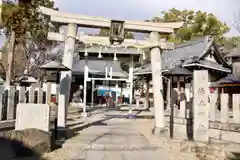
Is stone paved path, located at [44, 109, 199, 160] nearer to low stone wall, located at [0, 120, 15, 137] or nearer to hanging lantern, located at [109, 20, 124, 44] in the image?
low stone wall, located at [0, 120, 15, 137]

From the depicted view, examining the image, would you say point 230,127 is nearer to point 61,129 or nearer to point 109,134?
point 109,134

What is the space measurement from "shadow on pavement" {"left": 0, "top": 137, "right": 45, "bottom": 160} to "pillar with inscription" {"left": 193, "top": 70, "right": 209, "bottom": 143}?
5.33m

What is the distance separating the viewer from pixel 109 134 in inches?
447

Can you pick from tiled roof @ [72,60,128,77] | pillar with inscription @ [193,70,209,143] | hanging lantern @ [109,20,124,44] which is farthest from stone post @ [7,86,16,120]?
tiled roof @ [72,60,128,77]

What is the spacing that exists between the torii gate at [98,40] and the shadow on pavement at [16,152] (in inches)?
96.7

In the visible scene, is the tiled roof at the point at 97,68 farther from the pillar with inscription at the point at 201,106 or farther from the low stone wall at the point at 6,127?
the low stone wall at the point at 6,127

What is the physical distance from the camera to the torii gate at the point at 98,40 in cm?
1043

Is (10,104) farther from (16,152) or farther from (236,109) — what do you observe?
(236,109)

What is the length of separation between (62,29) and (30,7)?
7.49m

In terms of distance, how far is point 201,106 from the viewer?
9.84 m

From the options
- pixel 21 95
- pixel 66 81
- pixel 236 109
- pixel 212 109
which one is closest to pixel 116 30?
pixel 66 81

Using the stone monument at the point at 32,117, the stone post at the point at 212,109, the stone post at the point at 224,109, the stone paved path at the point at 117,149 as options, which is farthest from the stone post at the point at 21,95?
the stone post at the point at 224,109

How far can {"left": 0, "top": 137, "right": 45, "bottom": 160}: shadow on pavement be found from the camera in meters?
7.52

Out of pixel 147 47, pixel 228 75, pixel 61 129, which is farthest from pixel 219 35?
pixel 61 129
